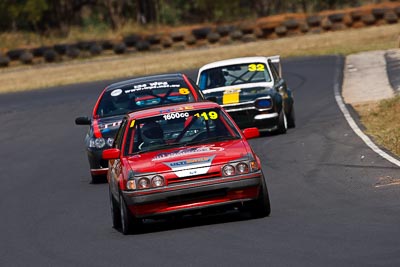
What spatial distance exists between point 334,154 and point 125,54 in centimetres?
3537

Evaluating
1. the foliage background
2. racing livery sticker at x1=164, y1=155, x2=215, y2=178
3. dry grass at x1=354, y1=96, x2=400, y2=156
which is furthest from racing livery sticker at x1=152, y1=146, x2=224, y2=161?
the foliage background

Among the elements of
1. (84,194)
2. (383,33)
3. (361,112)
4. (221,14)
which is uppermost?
(84,194)

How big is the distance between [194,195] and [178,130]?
51.7 inches

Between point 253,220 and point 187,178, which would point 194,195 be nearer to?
point 187,178

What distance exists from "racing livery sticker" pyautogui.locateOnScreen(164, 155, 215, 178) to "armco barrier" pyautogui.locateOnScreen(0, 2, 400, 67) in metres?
39.9

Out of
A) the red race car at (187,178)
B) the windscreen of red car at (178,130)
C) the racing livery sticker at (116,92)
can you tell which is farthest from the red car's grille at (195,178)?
the racing livery sticker at (116,92)

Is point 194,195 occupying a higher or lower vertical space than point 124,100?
higher

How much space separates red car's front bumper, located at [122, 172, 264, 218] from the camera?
1042 centimetres

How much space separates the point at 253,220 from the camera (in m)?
10.8

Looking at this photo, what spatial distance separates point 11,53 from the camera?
50.8m

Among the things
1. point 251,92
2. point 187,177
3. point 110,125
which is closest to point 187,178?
point 187,177

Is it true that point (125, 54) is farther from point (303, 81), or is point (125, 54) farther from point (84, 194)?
A: point (84, 194)

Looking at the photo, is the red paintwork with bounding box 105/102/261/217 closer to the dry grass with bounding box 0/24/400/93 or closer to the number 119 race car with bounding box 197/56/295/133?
the number 119 race car with bounding box 197/56/295/133

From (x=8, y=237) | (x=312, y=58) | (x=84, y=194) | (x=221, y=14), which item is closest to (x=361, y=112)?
(x=84, y=194)
